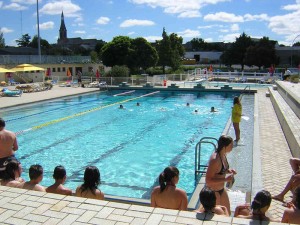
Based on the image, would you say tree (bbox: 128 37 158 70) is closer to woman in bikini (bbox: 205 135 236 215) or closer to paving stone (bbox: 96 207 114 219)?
woman in bikini (bbox: 205 135 236 215)

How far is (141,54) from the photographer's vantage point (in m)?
43.3

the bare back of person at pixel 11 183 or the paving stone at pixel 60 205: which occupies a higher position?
the paving stone at pixel 60 205

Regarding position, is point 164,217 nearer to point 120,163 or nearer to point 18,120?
point 120,163

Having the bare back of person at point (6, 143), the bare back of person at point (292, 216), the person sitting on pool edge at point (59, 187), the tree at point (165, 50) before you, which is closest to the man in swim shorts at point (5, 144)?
the bare back of person at point (6, 143)

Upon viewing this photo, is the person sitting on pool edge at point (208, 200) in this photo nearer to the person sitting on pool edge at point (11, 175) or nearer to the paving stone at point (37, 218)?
the paving stone at point (37, 218)

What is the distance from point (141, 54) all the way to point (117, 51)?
3.08 meters

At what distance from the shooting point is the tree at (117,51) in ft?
141

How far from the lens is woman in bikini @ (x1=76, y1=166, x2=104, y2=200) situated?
4809 mm

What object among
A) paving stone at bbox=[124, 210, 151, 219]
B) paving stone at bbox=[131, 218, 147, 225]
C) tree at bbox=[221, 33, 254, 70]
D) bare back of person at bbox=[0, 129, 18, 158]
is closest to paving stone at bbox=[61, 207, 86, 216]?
paving stone at bbox=[124, 210, 151, 219]

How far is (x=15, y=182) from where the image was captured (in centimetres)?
538

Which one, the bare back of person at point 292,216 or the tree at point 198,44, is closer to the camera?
the bare back of person at point 292,216

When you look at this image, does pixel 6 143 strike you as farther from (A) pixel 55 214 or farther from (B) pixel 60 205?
(A) pixel 55 214

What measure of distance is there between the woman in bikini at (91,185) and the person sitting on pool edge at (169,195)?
86cm

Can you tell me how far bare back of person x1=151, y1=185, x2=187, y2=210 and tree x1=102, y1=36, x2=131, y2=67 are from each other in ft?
129
